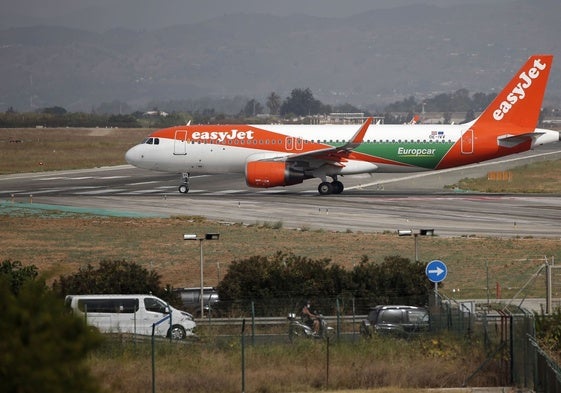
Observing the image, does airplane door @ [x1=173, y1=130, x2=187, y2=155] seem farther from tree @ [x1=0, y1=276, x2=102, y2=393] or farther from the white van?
tree @ [x1=0, y1=276, x2=102, y2=393]

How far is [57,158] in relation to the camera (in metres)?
110

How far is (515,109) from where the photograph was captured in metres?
64.2

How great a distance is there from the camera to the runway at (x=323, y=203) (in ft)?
169

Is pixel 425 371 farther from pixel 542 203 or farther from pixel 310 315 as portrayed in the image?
pixel 542 203

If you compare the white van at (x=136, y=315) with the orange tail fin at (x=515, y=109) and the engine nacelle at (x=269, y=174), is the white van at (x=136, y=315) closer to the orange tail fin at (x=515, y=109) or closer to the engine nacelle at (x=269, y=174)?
the engine nacelle at (x=269, y=174)

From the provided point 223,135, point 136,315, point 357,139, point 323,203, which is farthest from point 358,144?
point 136,315

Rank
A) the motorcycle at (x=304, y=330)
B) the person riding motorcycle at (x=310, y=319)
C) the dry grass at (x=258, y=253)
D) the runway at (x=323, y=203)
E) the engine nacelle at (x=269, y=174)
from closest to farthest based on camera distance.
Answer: the dry grass at (x=258, y=253) < the motorcycle at (x=304, y=330) < the person riding motorcycle at (x=310, y=319) < the runway at (x=323, y=203) < the engine nacelle at (x=269, y=174)

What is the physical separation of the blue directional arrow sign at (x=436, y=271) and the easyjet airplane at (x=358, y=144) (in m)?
30.6

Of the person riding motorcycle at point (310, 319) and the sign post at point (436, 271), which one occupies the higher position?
the sign post at point (436, 271)

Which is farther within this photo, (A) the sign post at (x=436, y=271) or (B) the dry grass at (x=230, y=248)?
(B) the dry grass at (x=230, y=248)

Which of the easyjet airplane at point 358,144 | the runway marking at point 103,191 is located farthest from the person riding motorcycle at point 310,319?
the runway marking at point 103,191

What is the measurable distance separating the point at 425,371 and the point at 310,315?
4037 millimetres

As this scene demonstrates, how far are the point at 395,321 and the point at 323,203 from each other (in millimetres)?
32597

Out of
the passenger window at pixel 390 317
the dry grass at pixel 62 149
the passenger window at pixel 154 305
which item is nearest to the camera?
the passenger window at pixel 390 317
